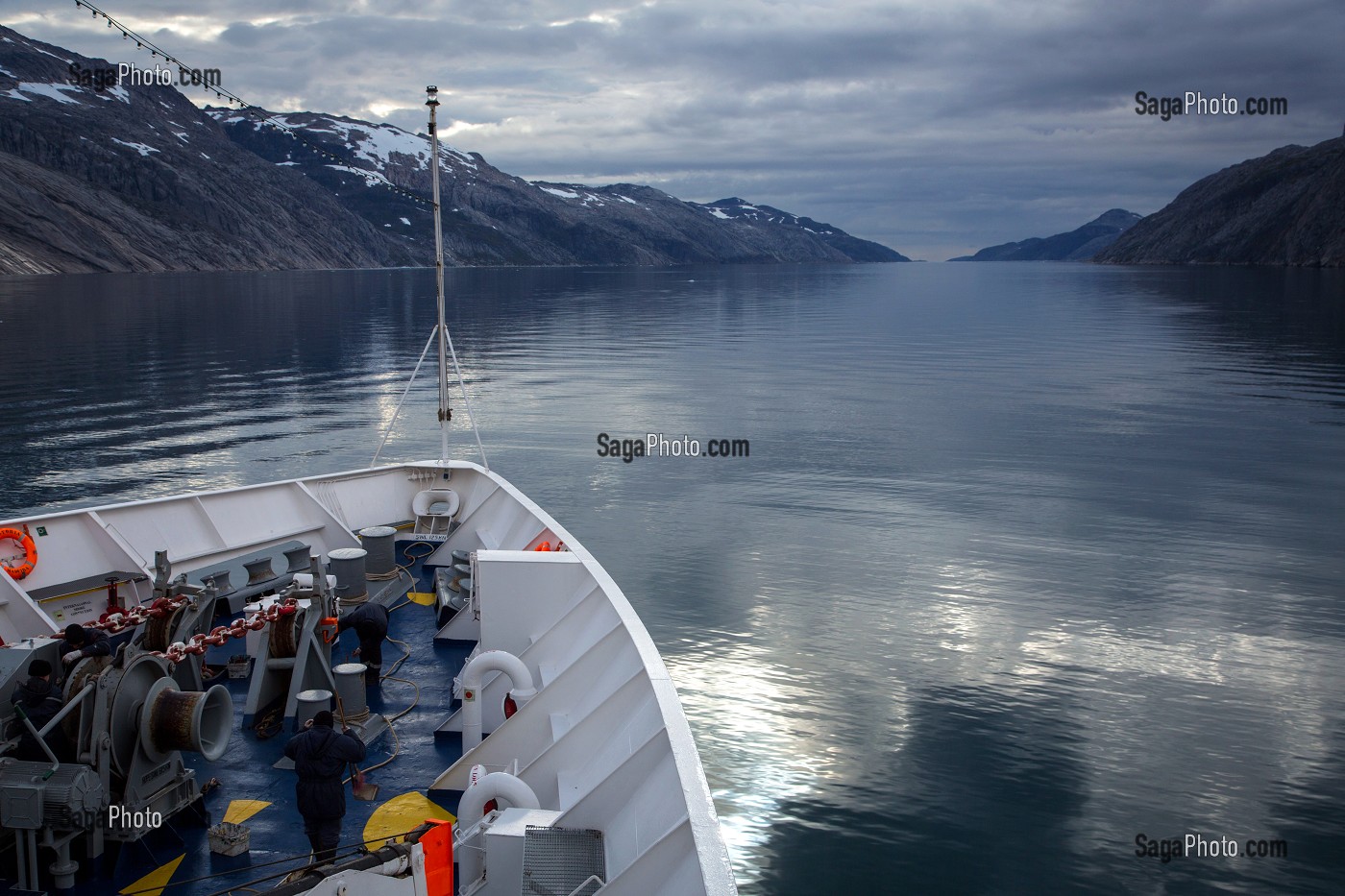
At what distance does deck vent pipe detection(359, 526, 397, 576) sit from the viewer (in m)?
15.4

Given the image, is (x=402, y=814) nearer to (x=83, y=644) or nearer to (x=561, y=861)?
(x=561, y=861)

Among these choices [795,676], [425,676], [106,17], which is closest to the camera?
[425,676]

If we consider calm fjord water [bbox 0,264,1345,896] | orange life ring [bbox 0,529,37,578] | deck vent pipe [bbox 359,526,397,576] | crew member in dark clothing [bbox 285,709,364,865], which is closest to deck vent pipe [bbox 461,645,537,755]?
crew member in dark clothing [bbox 285,709,364,865]

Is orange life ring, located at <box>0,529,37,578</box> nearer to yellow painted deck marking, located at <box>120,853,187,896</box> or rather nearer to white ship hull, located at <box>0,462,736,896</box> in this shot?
white ship hull, located at <box>0,462,736,896</box>

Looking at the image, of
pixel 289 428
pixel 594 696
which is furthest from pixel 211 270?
pixel 594 696

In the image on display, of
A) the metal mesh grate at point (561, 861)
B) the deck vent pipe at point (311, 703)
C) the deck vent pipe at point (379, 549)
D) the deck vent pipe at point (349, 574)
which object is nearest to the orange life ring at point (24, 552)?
the deck vent pipe at point (349, 574)

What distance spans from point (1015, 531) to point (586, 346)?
162ft

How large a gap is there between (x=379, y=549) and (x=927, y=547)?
14.7 m

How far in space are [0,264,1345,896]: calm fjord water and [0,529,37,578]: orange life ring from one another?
1017 centimetres

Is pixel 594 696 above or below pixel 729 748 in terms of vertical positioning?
above

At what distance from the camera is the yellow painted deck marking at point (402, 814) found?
9242 mm

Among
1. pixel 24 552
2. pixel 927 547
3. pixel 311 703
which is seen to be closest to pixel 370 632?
pixel 311 703

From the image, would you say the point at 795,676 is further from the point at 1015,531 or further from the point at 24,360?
the point at 24,360

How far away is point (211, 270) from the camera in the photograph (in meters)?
198
